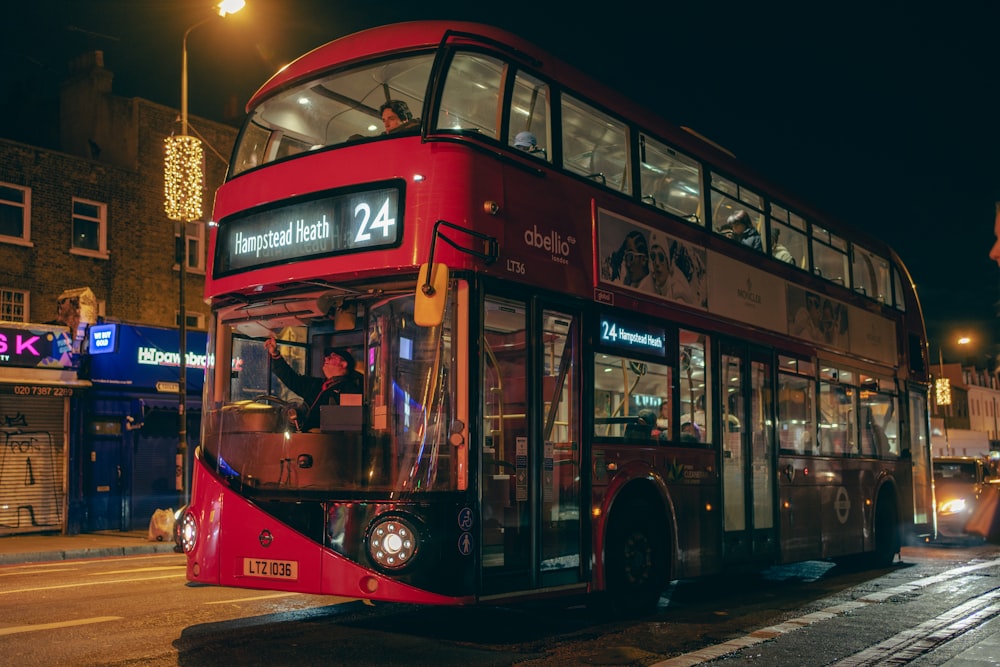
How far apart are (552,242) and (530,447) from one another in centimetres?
173

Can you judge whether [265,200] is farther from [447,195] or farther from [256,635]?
[256,635]

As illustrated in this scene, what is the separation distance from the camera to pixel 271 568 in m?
7.43

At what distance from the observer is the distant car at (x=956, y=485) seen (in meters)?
21.0

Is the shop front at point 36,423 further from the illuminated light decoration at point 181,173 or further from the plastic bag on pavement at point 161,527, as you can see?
the illuminated light decoration at point 181,173

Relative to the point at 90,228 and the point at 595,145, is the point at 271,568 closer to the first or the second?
the point at 595,145

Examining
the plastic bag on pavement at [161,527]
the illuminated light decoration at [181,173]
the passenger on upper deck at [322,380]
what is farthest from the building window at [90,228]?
the passenger on upper deck at [322,380]

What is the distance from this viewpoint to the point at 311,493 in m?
7.42

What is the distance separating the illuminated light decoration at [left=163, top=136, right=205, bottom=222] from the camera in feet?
65.2

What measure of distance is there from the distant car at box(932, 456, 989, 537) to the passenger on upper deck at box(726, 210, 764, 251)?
11.3m

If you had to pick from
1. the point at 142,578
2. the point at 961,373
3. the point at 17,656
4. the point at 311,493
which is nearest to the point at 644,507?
the point at 311,493

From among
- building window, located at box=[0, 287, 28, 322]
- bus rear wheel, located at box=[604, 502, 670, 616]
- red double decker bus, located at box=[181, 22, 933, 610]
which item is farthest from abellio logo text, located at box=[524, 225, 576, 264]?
building window, located at box=[0, 287, 28, 322]

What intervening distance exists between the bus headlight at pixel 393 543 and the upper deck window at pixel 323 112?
338cm

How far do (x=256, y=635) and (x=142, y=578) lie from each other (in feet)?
16.8

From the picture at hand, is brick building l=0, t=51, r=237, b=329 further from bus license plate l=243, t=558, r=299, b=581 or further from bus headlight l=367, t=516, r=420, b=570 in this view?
bus headlight l=367, t=516, r=420, b=570
